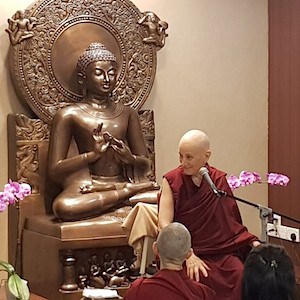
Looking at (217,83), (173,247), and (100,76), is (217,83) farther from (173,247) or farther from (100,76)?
(173,247)

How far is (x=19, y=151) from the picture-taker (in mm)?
4734

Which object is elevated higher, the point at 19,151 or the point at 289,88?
the point at 289,88

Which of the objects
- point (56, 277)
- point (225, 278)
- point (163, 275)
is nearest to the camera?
point (163, 275)

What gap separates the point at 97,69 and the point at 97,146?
49cm

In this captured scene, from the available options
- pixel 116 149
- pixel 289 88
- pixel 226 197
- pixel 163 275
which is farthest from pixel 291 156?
pixel 163 275

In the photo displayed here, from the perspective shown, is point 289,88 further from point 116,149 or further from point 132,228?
point 132,228

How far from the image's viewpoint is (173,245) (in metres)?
2.96

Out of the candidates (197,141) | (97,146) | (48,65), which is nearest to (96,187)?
(97,146)

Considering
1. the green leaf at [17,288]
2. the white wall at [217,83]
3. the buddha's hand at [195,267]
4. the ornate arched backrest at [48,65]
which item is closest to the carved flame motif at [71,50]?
the ornate arched backrest at [48,65]

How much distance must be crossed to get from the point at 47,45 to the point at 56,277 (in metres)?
1.46

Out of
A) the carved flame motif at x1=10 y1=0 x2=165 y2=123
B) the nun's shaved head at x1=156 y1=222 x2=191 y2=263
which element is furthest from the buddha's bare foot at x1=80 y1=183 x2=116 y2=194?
the nun's shaved head at x1=156 y1=222 x2=191 y2=263

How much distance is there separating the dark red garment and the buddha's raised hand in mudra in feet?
→ 5.31

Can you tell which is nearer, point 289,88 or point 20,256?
point 20,256

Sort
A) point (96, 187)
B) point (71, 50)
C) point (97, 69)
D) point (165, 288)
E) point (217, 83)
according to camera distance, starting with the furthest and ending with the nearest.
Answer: point (217, 83)
point (71, 50)
point (97, 69)
point (96, 187)
point (165, 288)
